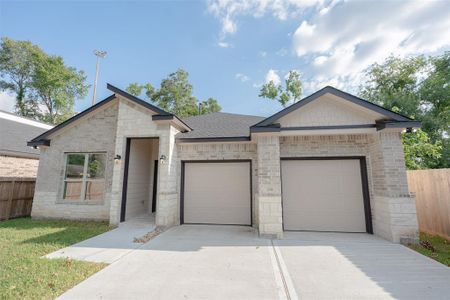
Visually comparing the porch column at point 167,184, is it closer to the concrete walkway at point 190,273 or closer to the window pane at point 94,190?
the concrete walkway at point 190,273

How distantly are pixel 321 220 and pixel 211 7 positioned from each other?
10.5 m

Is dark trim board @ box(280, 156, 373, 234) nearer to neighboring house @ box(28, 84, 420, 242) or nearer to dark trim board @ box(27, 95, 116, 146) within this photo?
neighboring house @ box(28, 84, 420, 242)

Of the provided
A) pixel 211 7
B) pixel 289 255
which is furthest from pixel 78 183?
pixel 211 7

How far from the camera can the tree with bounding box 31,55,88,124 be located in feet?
87.1

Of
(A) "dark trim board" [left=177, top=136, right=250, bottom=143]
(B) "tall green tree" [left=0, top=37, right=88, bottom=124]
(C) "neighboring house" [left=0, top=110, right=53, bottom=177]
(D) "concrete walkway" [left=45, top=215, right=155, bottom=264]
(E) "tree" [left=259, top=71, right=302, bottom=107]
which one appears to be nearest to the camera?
(D) "concrete walkway" [left=45, top=215, right=155, bottom=264]

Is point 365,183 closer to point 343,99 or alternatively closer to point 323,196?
point 323,196

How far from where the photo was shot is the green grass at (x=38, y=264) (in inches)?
135

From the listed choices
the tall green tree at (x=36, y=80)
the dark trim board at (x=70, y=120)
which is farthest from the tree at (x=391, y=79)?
the tall green tree at (x=36, y=80)

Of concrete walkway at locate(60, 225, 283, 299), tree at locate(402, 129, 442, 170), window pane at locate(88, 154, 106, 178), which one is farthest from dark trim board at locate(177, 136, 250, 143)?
tree at locate(402, 129, 442, 170)

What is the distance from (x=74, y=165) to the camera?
31.2 ft

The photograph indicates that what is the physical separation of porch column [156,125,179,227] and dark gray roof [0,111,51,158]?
10697mm

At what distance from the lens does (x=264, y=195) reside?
6789mm

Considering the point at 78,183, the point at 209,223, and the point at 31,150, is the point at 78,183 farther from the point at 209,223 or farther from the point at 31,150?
Answer: the point at 31,150

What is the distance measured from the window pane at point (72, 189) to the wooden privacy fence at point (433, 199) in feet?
45.0
